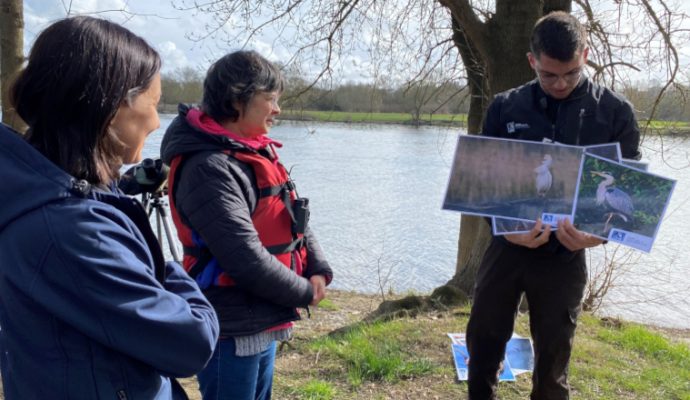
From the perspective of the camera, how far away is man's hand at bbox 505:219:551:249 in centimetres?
217

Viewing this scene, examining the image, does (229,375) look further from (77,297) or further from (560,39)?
(560,39)

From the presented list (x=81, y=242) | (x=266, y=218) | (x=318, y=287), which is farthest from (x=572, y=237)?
(x=81, y=242)

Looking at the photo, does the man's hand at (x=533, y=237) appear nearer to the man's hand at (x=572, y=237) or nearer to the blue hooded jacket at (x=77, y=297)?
the man's hand at (x=572, y=237)

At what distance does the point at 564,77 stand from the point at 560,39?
15 cm

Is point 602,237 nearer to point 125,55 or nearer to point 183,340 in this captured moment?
point 183,340

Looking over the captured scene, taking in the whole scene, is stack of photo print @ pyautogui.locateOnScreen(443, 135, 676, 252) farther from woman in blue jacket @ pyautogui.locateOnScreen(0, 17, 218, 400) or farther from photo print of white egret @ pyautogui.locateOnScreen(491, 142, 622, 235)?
woman in blue jacket @ pyautogui.locateOnScreen(0, 17, 218, 400)

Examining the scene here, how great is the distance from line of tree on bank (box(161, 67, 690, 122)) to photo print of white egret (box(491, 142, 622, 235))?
380 cm

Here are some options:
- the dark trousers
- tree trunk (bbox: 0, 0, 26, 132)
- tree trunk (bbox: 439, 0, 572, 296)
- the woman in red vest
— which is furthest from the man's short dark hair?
tree trunk (bbox: 0, 0, 26, 132)

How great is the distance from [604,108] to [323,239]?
7.19 m

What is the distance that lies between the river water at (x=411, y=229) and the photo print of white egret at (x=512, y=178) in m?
2.77

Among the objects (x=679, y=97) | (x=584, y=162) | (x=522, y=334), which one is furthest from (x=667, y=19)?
(x=584, y=162)

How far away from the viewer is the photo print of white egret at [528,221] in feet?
6.98

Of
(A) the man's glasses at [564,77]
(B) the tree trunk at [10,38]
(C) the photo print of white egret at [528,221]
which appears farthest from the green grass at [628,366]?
(B) the tree trunk at [10,38]

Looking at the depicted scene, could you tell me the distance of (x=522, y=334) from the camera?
384 centimetres
